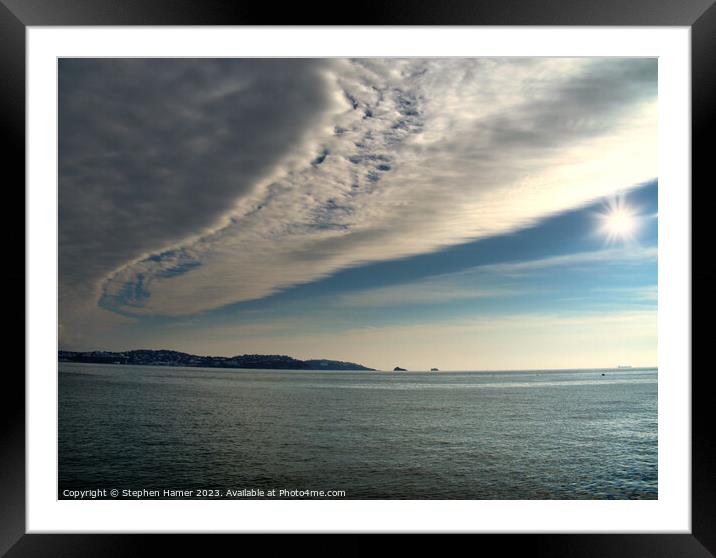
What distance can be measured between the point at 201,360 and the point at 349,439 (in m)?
14.6

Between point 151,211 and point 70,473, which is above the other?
point 151,211

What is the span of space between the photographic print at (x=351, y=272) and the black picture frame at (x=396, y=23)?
5.49m

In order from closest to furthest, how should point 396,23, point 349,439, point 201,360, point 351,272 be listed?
point 396,23
point 349,439
point 351,272
point 201,360

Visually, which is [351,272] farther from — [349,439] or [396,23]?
[396,23]

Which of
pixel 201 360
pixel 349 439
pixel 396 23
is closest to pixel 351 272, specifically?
pixel 201 360

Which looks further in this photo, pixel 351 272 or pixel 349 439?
pixel 351 272

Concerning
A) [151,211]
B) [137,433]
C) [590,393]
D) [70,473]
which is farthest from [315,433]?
[590,393]

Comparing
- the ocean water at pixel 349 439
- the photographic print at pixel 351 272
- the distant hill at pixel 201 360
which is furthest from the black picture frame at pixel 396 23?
the distant hill at pixel 201 360

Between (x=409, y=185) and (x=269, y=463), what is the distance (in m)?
11.5

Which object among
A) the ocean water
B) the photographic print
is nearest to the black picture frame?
the photographic print

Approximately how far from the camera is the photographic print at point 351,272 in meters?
10.7

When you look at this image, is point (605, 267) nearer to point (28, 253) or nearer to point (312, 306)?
point (312, 306)

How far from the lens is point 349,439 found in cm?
1441

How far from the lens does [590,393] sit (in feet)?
76.2
